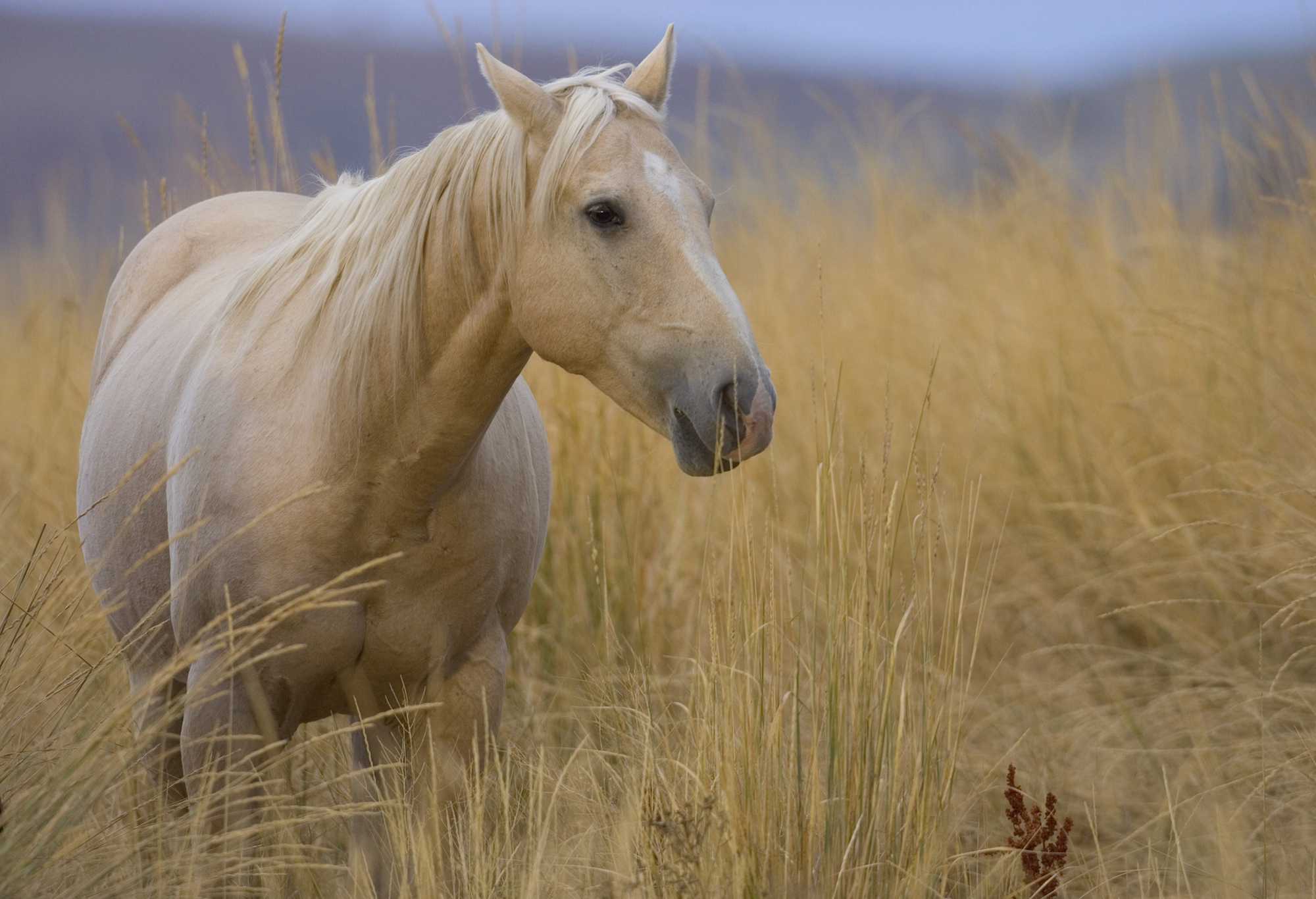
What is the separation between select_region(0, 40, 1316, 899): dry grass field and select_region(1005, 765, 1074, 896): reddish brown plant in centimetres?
4

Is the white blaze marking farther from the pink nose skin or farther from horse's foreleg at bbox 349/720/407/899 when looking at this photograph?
horse's foreleg at bbox 349/720/407/899

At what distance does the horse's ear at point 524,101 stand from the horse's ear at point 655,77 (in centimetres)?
24

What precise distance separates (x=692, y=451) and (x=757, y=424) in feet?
0.48

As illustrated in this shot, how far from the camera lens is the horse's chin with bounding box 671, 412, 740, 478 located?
2.09 metres

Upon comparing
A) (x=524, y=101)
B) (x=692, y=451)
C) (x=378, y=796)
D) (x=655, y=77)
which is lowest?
(x=378, y=796)

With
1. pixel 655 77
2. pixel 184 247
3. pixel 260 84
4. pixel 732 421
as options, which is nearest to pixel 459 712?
pixel 732 421

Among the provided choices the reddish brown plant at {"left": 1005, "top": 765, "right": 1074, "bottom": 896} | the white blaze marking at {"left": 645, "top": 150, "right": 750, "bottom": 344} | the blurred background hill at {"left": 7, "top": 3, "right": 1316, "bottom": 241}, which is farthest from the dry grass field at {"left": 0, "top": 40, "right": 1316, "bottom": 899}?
the blurred background hill at {"left": 7, "top": 3, "right": 1316, "bottom": 241}

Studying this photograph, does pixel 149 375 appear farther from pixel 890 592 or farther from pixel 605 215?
pixel 890 592

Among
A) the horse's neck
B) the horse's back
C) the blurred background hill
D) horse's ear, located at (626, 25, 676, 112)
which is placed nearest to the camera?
the horse's neck

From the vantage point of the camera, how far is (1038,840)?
8.26 ft

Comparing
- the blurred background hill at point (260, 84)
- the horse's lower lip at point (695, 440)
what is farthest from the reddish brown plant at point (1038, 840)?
the blurred background hill at point (260, 84)

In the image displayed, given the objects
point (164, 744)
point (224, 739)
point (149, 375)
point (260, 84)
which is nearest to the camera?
point (224, 739)

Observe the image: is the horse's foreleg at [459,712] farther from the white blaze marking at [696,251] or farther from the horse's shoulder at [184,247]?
the horse's shoulder at [184,247]

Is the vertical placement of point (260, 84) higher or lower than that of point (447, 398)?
higher
